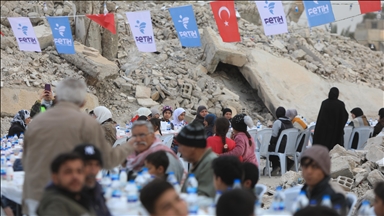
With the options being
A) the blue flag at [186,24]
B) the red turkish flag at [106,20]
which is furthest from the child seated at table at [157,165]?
the red turkish flag at [106,20]

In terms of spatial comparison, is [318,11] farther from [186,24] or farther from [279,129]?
[186,24]

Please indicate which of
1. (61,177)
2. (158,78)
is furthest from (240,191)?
(158,78)

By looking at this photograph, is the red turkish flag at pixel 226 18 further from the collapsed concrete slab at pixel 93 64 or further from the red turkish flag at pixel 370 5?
the collapsed concrete slab at pixel 93 64

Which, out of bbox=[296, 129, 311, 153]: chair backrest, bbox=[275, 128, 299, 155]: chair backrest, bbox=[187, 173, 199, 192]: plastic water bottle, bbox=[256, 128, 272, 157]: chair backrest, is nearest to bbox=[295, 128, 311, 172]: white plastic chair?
bbox=[296, 129, 311, 153]: chair backrest

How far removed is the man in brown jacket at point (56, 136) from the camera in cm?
481

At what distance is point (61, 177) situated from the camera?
417 cm

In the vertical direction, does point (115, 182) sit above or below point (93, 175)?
below

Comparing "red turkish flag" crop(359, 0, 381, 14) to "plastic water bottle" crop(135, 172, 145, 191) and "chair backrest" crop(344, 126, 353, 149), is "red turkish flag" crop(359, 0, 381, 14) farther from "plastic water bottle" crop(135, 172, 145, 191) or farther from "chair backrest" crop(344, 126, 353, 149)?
"plastic water bottle" crop(135, 172, 145, 191)

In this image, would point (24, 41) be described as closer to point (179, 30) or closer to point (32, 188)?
point (179, 30)

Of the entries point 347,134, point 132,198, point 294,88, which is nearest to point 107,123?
point 132,198

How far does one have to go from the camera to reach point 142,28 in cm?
1434

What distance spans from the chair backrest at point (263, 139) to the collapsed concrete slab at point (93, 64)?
769 centimetres

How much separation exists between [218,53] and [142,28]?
6255mm

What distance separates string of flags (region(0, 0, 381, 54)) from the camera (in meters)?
12.5
